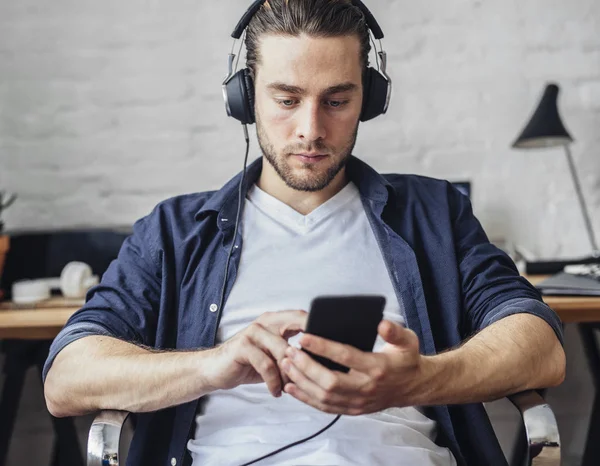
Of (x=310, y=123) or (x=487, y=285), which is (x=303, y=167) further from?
(x=487, y=285)

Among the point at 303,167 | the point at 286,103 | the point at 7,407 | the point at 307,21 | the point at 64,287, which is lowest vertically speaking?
the point at 7,407

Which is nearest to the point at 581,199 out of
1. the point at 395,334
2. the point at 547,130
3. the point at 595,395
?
the point at 547,130

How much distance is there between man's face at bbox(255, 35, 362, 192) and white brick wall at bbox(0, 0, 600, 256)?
689 millimetres

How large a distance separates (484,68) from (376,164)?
407mm

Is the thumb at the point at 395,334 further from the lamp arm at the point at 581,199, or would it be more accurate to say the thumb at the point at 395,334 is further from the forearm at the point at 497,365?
the lamp arm at the point at 581,199

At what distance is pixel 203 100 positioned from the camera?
185 centimetres

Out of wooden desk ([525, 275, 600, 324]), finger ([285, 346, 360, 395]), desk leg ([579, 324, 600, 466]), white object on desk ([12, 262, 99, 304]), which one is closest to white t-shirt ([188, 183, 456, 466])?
finger ([285, 346, 360, 395])

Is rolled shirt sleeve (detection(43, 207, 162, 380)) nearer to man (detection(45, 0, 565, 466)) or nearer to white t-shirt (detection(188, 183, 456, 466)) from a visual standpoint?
man (detection(45, 0, 565, 466))

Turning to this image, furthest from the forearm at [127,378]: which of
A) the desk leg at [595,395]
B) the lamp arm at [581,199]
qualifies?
the lamp arm at [581,199]

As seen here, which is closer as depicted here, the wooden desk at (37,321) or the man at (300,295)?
the man at (300,295)

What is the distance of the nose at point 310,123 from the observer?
1.13 m

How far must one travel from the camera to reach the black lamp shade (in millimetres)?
1716

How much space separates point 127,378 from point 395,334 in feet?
1.33

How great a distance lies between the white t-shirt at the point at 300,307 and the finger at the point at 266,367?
0.18m
